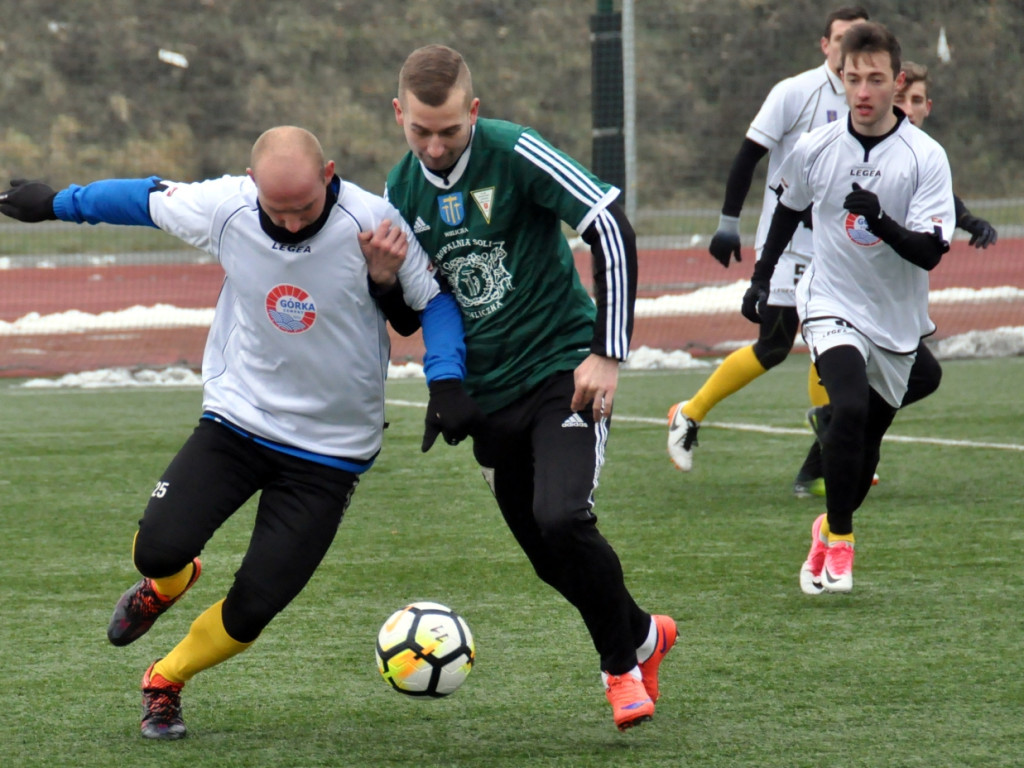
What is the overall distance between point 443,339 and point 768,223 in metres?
3.46

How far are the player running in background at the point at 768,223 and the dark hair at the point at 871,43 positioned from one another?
5.75 feet

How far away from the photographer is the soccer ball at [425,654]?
3.61 metres

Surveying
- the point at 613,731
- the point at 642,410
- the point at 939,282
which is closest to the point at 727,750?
the point at 613,731

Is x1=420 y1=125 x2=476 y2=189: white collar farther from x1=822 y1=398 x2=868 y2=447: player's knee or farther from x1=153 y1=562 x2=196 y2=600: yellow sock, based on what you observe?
x1=822 y1=398 x2=868 y2=447: player's knee

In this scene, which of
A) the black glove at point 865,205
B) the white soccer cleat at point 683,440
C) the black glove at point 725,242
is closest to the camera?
the black glove at point 865,205

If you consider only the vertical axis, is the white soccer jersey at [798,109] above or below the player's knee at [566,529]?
above

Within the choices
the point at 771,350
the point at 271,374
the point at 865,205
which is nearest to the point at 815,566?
the point at 865,205

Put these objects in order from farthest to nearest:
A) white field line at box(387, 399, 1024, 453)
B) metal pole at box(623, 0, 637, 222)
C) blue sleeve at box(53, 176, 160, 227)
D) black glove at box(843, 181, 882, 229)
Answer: metal pole at box(623, 0, 637, 222)
white field line at box(387, 399, 1024, 453)
black glove at box(843, 181, 882, 229)
blue sleeve at box(53, 176, 160, 227)

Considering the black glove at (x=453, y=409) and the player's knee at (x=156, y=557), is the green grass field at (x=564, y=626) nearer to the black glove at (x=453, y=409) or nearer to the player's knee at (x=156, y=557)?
the player's knee at (x=156, y=557)

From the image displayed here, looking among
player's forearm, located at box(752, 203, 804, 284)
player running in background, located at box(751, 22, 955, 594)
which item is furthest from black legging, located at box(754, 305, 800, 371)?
player running in background, located at box(751, 22, 955, 594)

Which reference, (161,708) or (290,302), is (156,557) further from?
(290,302)

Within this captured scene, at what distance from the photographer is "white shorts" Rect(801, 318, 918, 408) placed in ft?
16.5

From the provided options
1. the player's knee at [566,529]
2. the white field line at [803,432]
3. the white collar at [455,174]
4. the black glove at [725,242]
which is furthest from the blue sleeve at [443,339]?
the white field line at [803,432]

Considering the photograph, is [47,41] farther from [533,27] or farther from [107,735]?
[107,735]
